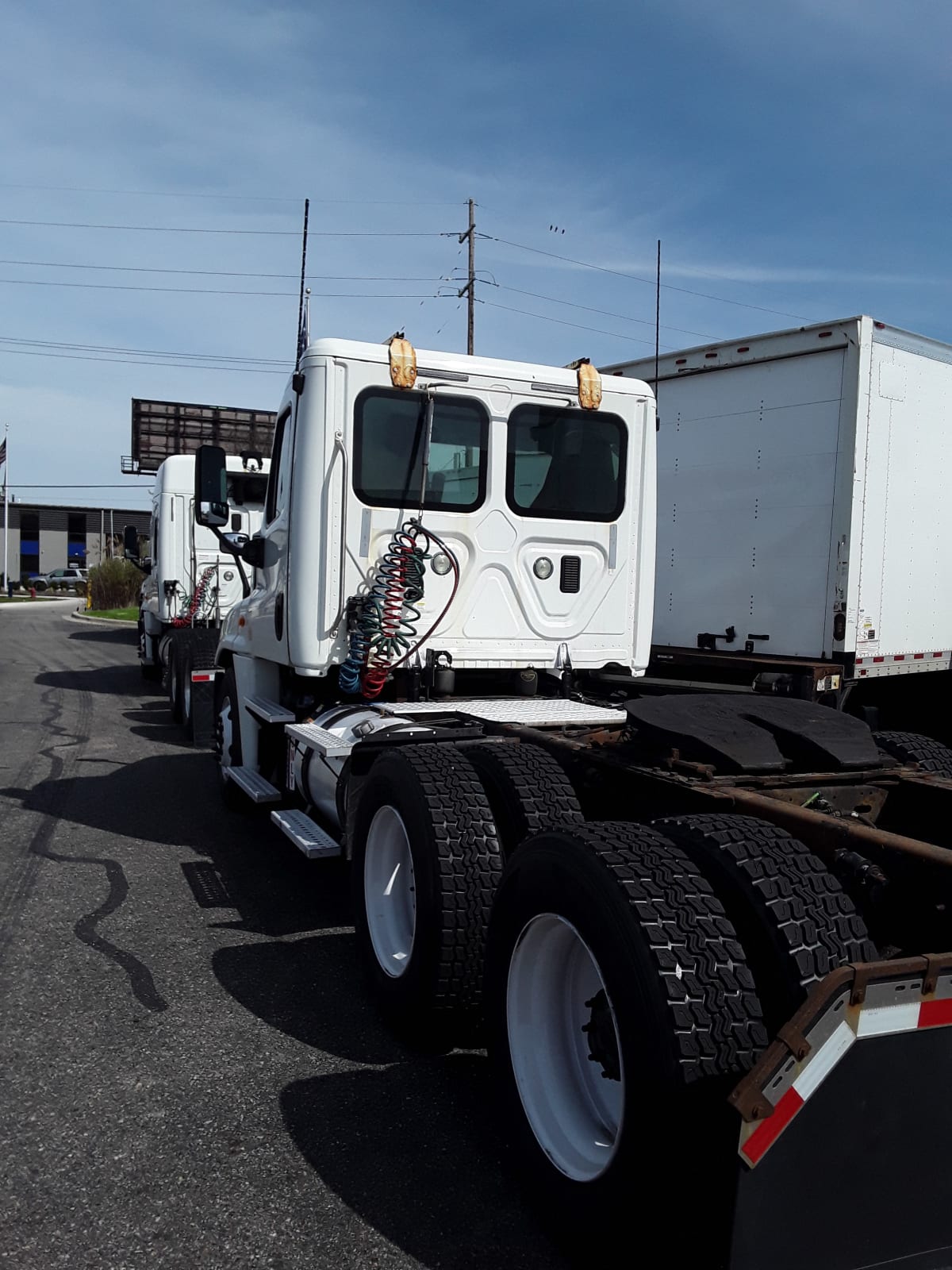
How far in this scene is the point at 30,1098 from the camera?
3.34m

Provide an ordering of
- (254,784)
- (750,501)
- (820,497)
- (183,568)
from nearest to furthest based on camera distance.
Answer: (254,784)
(820,497)
(750,501)
(183,568)

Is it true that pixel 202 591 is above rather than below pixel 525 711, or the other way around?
above

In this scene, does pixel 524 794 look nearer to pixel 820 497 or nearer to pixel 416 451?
pixel 416 451

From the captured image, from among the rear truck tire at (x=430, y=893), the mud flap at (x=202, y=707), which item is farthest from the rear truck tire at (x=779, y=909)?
the mud flap at (x=202, y=707)

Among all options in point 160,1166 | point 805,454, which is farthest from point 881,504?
point 160,1166

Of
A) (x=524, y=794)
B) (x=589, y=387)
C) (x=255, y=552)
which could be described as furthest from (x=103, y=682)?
(x=524, y=794)

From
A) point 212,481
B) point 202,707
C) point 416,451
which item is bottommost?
point 202,707

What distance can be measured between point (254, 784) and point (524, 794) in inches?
114

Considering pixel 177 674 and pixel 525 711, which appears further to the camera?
pixel 177 674

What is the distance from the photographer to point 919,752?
380cm

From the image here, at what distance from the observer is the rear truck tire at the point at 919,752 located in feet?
12.3

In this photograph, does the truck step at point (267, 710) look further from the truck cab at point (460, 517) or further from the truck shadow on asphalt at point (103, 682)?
the truck shadow on asphalt at point (103, 682)

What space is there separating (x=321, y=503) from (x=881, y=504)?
15.3ft

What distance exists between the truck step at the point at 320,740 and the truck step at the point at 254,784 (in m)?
→ 0.45
